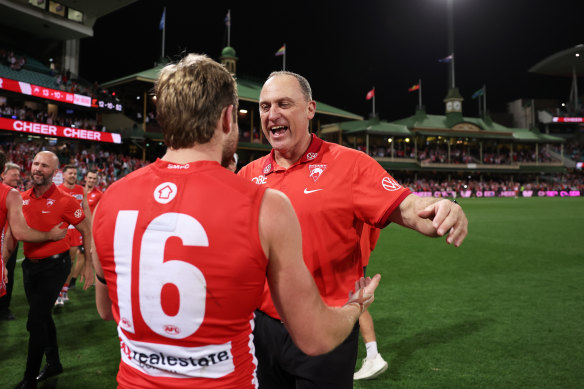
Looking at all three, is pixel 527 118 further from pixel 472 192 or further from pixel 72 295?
pixel 72 295

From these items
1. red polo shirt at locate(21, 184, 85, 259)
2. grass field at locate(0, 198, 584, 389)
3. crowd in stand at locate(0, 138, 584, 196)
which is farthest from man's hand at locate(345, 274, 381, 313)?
crowd in stand at locate(0, 138, 584, 196)

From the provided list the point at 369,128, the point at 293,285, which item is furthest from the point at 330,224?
the point at 369,128

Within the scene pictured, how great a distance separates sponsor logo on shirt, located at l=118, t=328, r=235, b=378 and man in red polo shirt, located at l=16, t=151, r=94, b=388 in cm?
339

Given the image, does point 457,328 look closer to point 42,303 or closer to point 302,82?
point 302,82

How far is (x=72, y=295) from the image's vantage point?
785cm

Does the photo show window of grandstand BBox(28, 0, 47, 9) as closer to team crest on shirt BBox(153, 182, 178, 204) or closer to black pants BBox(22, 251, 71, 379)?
black pants BBox(22, 251, 71, 379)

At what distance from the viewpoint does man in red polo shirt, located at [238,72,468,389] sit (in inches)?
88.9

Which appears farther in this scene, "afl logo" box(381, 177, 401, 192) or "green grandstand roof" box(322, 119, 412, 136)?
"green grandstand roof" box(322, 119, 412, 136)

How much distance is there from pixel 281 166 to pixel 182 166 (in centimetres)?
140

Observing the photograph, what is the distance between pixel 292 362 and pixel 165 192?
1.44 meters

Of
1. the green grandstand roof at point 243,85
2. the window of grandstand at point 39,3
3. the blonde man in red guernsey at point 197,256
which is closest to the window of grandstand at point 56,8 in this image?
the window of grandstand at point 39,3

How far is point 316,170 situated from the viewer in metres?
2.59

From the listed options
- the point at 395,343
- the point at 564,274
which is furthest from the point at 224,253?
the point at 564,274

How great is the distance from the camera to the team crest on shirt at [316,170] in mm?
2549
